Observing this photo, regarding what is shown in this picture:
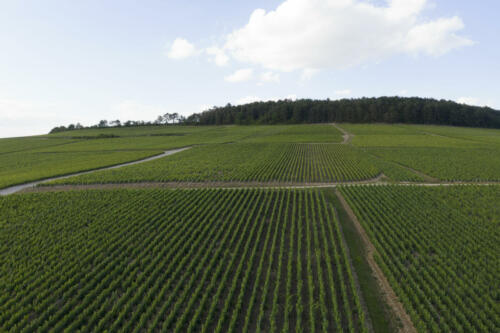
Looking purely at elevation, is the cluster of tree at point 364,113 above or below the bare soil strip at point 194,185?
above

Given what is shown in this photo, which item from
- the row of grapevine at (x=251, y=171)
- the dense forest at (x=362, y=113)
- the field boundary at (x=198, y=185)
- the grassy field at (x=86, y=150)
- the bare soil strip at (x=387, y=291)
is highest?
the dense forest at (x=362, y=113)

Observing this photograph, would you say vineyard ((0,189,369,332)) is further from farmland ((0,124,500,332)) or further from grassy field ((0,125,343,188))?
grassy field ((0,125,343,188))

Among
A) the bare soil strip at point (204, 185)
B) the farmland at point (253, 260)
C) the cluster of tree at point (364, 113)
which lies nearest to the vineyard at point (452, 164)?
the bare soil strip at point (204, 185)

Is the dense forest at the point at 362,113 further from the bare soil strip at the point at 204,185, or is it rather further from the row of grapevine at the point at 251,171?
the bare soil strip at the point at 204,185

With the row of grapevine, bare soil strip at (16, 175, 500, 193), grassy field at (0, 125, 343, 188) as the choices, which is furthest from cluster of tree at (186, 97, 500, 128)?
bare soil strip at (16, 175, 500, 193)

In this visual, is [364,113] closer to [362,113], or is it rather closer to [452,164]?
[362,113]

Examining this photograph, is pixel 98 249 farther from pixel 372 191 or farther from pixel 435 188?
pixel 435 188

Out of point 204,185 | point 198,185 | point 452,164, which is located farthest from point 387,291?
point 452,164

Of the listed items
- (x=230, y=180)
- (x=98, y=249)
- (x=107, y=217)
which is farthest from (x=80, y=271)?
(x=230, y=180)
